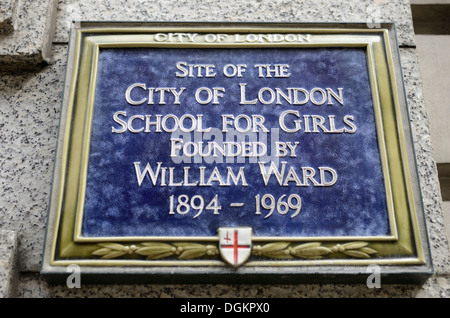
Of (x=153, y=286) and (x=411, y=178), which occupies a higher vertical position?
(x=411, y=178)

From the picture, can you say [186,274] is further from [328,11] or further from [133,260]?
[328,11]

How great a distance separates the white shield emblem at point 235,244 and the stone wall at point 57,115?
0.61ft

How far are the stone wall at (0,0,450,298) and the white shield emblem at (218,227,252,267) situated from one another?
18cm

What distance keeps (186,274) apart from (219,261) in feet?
0.51

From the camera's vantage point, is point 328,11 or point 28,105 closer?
point 28,105

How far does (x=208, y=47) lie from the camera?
106 inches

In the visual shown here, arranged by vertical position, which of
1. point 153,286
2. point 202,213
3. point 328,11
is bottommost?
point 153,286

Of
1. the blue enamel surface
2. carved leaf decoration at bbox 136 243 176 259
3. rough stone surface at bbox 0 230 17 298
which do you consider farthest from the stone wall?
the blue enamel surface

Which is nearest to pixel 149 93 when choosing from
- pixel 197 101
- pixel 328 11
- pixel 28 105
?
pixel 197 101

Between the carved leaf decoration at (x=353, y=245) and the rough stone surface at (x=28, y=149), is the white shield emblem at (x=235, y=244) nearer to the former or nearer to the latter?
the carved leaf decoration at (x=353, y=245)

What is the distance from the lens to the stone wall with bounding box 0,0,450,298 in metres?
2.26

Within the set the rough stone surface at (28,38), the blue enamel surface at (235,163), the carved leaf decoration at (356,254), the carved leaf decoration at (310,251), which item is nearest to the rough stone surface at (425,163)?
the blue enamel surface at (235,163)

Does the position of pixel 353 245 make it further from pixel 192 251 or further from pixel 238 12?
pixel 238 12

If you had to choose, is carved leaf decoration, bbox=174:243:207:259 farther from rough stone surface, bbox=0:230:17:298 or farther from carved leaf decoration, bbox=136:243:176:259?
rough stone surface, bbox=0:230:17:298
